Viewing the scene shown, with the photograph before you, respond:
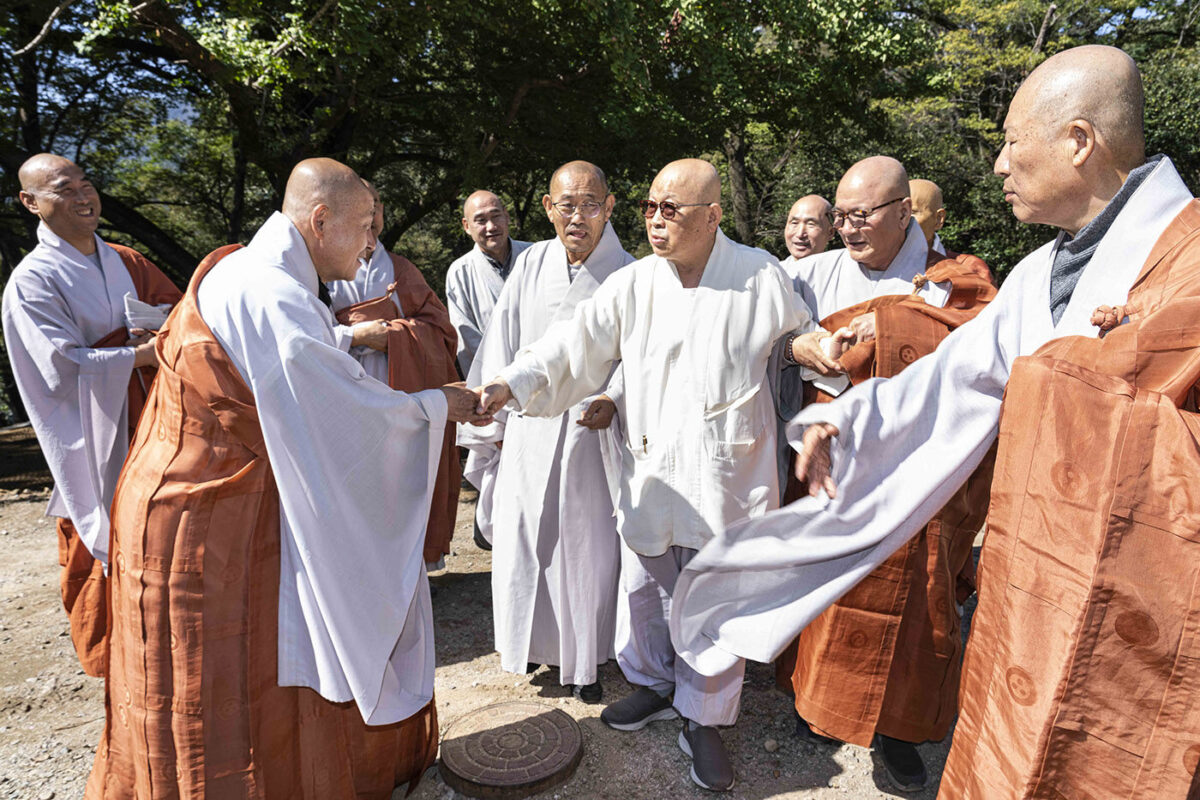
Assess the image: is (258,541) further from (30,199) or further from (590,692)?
(30,199)

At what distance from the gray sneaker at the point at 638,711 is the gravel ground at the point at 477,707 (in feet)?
0.12

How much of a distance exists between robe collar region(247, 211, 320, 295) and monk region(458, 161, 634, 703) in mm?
1300

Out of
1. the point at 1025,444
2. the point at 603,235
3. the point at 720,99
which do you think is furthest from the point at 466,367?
the point at 720,99

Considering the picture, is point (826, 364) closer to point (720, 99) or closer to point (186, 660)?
point (186, 660)

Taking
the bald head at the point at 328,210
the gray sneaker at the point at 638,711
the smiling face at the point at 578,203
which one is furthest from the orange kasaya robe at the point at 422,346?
the bald head at the point at 328,210

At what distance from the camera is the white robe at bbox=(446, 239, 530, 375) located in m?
5.23

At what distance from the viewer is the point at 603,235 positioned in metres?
3.67

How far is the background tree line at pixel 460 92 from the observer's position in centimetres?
772

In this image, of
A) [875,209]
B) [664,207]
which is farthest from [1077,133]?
[875,209]

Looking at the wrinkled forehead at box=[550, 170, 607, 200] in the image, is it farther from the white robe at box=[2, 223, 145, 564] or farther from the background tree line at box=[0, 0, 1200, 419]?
the background tree line at box=[0, 0, 1200, 419]

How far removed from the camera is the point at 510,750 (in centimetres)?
301

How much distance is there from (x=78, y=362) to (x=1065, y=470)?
13.2 ft

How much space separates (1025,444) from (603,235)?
2.36m

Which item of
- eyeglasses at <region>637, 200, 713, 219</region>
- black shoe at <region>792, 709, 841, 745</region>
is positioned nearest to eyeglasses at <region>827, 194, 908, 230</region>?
eyeglasses at <region>637, 200, 713, 219</region>
